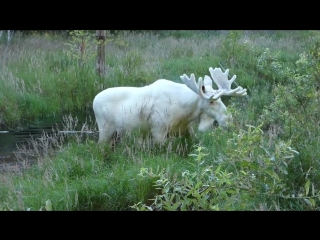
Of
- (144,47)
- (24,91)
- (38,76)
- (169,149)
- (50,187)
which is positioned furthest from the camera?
(144,47)

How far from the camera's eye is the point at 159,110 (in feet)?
21.6

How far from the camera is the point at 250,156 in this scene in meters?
4.18

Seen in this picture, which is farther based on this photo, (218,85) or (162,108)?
(218,85)

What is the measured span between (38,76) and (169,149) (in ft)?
20.3

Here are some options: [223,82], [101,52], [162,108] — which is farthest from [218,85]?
[101,52]

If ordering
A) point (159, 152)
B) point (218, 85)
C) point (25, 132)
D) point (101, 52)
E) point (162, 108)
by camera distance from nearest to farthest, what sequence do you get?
point (159, 152) → point (162, 108) → point (218, 85) → point (25, 132) → point (101, 52)

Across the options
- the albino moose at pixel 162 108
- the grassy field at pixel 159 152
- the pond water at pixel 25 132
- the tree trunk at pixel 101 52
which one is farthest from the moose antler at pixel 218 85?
the tree trunk at pixel 101 52

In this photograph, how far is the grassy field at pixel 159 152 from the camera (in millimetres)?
4023

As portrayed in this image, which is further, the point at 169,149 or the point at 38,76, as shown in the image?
the point at 38,76

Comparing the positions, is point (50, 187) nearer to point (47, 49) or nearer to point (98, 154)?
point (98, 154)

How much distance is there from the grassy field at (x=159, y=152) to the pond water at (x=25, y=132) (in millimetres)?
195

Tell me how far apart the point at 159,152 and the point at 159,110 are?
1.75ft

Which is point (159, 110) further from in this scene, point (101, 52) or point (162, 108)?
point (101, 52)
